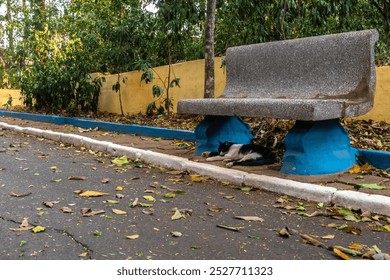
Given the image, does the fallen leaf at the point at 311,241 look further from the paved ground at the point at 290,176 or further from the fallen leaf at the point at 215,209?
the paved ground at the point at 290,176

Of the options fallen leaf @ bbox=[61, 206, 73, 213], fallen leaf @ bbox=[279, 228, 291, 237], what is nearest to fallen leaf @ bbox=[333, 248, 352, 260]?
fallen leaf @ bbox=[279, 228, 291, 237]

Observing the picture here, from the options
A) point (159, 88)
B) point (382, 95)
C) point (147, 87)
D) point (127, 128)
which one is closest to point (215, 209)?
point (382, 95)

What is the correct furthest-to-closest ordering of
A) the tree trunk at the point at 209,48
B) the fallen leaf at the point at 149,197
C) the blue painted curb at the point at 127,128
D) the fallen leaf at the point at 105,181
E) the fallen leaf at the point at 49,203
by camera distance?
the tree trunk at the point at 209,48, the blue painted curb at the point at 127,128, the fallen leaf at the point at 105,181, the fallen leaf at the point at 149,197, the fallen leaf at the point at 49,203

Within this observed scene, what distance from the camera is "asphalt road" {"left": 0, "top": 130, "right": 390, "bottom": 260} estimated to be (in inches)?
90.0

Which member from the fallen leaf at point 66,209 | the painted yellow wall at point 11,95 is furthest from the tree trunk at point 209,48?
the painted yellow wall at point 11,95

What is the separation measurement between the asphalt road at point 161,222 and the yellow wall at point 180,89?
276 cm

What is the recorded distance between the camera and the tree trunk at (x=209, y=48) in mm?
6727

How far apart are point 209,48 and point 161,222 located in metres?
4.56

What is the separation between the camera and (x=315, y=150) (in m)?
3.81

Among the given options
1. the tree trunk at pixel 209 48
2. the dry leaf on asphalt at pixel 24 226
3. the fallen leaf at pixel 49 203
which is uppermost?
the tree trunk at pixel 209 48

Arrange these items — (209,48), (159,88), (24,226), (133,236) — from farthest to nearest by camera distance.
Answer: (159,88) < (209,48) < (24,226) < (133,236)

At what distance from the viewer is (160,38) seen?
9.32 meters

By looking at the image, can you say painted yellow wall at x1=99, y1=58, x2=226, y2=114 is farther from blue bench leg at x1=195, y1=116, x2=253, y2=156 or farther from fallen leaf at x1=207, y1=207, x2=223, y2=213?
fallen leaf at x1=207, y1=207, x2=223, y2=213

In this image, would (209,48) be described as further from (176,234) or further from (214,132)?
(176,234)
